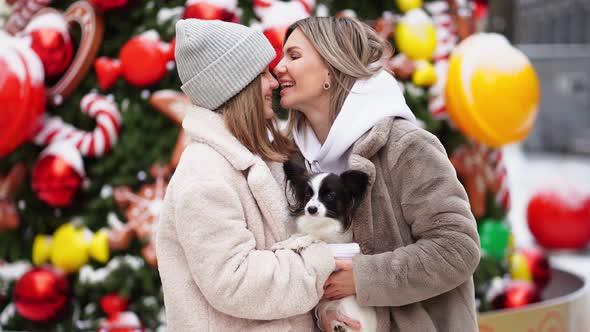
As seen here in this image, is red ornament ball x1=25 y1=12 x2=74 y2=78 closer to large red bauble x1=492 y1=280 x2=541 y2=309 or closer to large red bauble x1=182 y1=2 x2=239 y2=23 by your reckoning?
large red bauble x1=182 y1=2 x2=239 y2=23

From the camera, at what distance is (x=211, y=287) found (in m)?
2.04

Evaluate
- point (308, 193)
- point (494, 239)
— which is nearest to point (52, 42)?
point (308, 193)

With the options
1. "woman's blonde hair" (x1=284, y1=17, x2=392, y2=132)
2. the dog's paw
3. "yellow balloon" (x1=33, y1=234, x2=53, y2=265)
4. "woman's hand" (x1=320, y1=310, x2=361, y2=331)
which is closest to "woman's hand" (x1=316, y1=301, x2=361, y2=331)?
"woman's hand" (x1=320, y1=310, x2=361, y2=331)

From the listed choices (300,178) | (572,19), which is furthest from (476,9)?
(572,19)

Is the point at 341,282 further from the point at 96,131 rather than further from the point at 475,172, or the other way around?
the point at 475,172

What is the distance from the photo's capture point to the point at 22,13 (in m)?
4.81

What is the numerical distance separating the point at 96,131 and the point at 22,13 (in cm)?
109

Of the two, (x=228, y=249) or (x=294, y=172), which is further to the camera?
(x=294, y=172)

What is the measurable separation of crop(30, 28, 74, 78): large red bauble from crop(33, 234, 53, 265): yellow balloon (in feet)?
3.33

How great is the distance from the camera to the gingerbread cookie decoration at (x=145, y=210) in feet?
13.9

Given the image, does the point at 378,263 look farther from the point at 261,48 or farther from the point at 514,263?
the point at 514,263

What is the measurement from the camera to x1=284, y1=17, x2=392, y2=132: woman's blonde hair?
2.34 meters

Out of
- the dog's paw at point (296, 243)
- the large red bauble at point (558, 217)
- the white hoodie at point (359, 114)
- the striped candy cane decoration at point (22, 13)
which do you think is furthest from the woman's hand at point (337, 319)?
the large red bauble at point (558, 217)

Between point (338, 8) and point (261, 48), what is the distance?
2281mm
